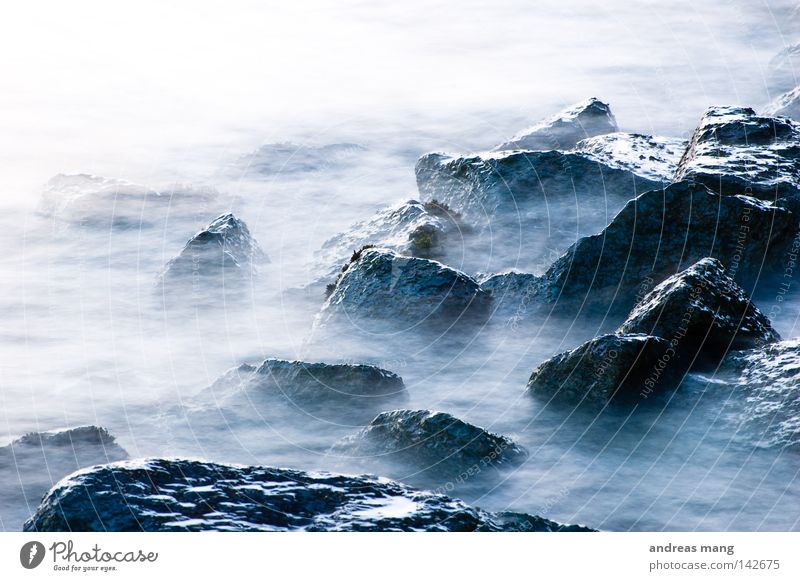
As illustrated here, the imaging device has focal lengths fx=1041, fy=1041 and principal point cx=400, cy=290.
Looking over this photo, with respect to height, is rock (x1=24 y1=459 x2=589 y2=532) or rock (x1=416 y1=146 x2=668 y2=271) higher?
rock (x1=416 y1=146 x2=668 y2=271)

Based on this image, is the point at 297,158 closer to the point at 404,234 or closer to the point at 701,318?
the point at 404,234

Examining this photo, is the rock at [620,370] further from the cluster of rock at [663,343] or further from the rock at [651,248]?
the rock at [651,248]

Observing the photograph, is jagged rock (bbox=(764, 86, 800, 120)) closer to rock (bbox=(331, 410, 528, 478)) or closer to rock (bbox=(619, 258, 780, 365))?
rock (bbox=(619, 258, 780, 365))

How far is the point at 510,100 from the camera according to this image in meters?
20.1

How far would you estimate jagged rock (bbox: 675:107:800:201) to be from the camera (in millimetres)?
11508

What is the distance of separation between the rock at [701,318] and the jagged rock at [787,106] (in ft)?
26.1

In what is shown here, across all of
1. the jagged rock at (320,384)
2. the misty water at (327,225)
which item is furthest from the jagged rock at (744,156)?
the jagged rock at (320,384)

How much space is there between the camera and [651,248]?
420 inches

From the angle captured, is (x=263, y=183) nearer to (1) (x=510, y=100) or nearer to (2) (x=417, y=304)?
(1) (x=510, y=100)

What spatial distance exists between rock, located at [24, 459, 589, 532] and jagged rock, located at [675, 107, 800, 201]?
5964 millimetres

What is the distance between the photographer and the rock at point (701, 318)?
9.12 metres

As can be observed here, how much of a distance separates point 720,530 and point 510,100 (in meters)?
13.8

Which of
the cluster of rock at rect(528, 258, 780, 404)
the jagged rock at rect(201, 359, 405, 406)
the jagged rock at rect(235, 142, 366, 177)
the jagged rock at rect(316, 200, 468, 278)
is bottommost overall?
the jagged rock at rect(201, 359, 405, 406)

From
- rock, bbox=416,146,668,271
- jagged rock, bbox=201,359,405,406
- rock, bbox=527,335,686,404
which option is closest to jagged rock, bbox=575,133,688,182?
rock, bbox=416,146,668,271
